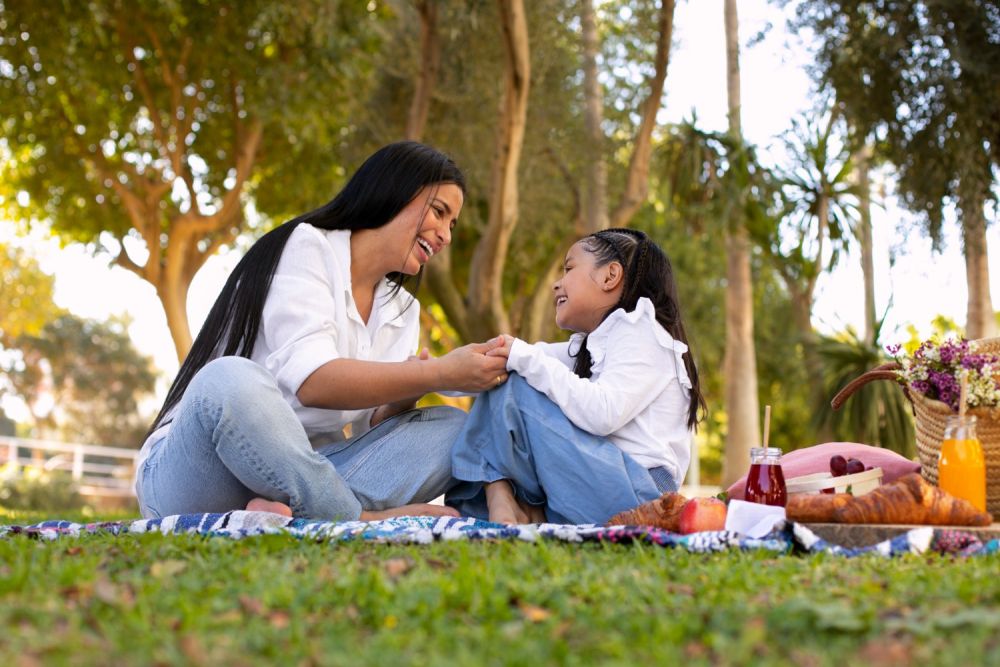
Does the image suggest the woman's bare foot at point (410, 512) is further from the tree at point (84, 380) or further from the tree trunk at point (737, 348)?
the tree at point (84, 380)

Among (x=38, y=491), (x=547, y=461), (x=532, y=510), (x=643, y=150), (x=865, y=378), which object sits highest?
(x=643, y=150)

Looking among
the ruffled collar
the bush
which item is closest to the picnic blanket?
the ruffled collar

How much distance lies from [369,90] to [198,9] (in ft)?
6.87

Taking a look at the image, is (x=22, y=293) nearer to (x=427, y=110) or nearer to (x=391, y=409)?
(x=427, y=110)

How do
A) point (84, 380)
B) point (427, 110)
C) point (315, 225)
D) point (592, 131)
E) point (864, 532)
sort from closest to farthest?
point (864, 532) < point (315, 225) < point (427, 110) < point (592, 131) < point (84, 380)

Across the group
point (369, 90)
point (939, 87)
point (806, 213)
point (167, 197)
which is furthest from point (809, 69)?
point (167, 197)

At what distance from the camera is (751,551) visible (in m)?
2.97

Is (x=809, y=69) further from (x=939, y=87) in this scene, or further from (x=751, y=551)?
(x=751, y=551)

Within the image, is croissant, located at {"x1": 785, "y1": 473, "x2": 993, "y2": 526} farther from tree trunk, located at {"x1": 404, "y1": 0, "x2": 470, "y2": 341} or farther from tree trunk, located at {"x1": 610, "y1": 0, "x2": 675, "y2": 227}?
tree trunk, located at {"x1": 404, "y1": 0, "x2": 470, "y2": 341}

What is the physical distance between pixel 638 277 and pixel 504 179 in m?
5.31

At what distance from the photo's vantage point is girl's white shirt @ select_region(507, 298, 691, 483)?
12.1 ft

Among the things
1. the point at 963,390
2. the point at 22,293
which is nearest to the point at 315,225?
the point at 963,390

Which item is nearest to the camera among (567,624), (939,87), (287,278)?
(567,624)

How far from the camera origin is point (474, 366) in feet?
12.2
